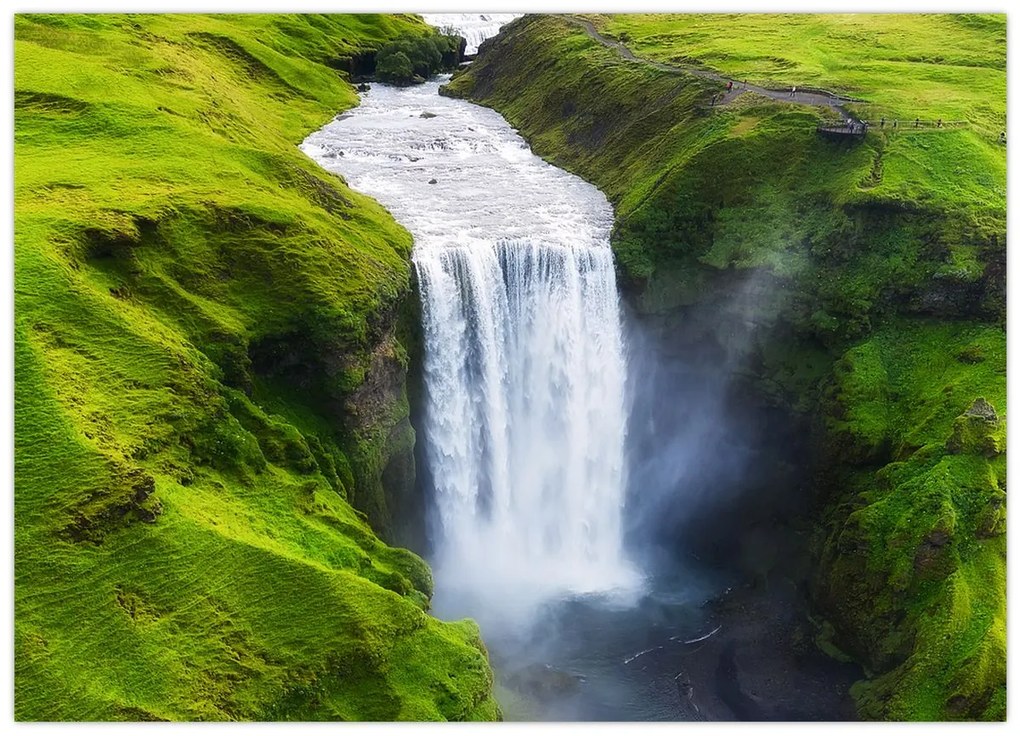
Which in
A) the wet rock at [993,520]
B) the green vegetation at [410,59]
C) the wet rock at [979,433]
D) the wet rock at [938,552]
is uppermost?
the green vegetation at [410,59]

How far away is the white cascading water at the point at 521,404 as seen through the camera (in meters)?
34.8

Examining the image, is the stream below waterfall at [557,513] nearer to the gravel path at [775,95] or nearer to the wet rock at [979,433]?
the wet rock at [979,433]

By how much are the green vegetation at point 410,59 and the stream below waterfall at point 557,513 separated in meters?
37.6

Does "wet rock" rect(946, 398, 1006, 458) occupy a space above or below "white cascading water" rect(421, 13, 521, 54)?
below

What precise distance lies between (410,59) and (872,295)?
170 ft

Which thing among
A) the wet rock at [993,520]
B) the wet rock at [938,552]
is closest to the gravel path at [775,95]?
the wet rock at [993,520]

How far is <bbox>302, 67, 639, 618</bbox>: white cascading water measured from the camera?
3475 cm

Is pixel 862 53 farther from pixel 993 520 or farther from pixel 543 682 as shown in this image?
pixel 543 682

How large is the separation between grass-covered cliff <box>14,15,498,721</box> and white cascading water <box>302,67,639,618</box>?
246cm

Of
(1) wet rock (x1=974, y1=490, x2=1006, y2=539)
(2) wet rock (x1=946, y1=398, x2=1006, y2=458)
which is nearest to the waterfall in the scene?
(2) wet rock (x1=946, y1=398, x2=1006, y2=458)

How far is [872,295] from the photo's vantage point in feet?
118

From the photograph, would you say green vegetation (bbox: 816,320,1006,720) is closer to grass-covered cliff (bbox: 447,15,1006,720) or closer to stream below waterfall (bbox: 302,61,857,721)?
grass-covered cliff (bbox: 447,15,1006,720)

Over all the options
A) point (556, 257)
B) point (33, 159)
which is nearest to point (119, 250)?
point (33, 159)

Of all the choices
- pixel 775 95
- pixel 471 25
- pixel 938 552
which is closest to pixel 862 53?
pixel 775 95
